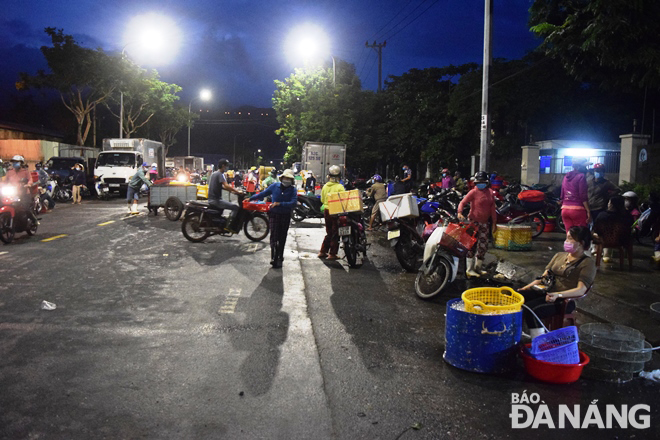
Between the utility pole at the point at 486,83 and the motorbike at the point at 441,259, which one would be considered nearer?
the motorbike at the point at 441,259

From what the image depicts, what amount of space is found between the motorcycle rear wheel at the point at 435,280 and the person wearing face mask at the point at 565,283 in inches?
69.2

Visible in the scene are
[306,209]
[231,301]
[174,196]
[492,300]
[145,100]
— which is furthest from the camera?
[145,100]

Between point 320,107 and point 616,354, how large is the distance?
3431 cm

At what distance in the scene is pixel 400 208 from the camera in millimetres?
9211

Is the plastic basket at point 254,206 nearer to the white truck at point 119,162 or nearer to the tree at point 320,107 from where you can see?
the white truck at point 119,162

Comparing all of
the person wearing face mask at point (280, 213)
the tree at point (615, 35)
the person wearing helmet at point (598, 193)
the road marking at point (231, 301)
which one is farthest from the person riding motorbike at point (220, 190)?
the tree at point (615, 35)

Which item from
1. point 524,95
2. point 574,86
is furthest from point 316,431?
point 574,86

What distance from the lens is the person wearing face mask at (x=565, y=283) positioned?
5195 mm

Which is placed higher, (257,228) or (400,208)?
(400,208)

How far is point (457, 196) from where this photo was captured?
1490 cm

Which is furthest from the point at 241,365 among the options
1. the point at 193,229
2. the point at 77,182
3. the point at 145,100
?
the point at 145,100

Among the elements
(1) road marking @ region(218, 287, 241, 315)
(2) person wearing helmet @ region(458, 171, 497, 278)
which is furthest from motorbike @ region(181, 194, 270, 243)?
(2) person wearing helmet @ region(458, 171, 497, 278)

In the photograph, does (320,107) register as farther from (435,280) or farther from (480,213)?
(435,280)

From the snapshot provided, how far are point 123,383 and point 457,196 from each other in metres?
11.9
